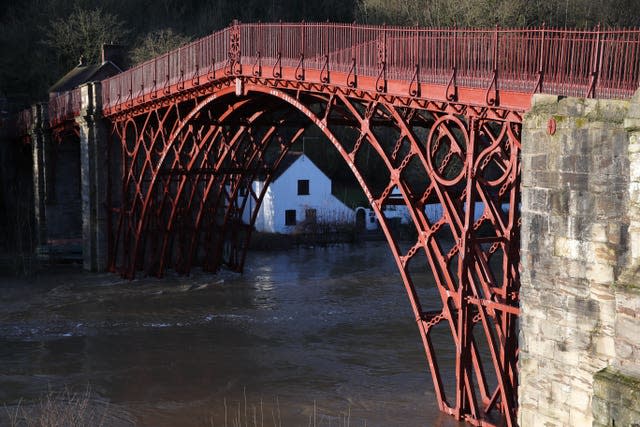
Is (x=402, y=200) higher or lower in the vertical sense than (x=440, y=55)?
lower

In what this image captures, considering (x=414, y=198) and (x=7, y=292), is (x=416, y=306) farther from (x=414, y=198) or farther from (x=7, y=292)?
(x=7, y=292)

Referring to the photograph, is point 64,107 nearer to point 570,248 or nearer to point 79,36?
point 79,36

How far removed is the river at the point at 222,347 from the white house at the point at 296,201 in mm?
11054

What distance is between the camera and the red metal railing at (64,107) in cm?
3369

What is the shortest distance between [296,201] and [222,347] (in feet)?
77.9

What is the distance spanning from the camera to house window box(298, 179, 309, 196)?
1805 inches

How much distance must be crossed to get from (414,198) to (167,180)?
56.3 feet

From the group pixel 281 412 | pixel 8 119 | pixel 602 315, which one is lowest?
pixel 281 412

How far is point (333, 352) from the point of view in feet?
69.2

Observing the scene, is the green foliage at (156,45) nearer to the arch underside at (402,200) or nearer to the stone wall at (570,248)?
the arch underside at (402,200)

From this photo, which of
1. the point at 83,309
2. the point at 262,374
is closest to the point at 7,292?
the point at 83,309

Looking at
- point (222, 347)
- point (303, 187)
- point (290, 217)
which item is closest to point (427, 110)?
point (222, 347)

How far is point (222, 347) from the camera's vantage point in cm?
2220

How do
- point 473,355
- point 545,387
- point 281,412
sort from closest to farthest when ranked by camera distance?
point 545,387 → point 473,355 → point 281,412
